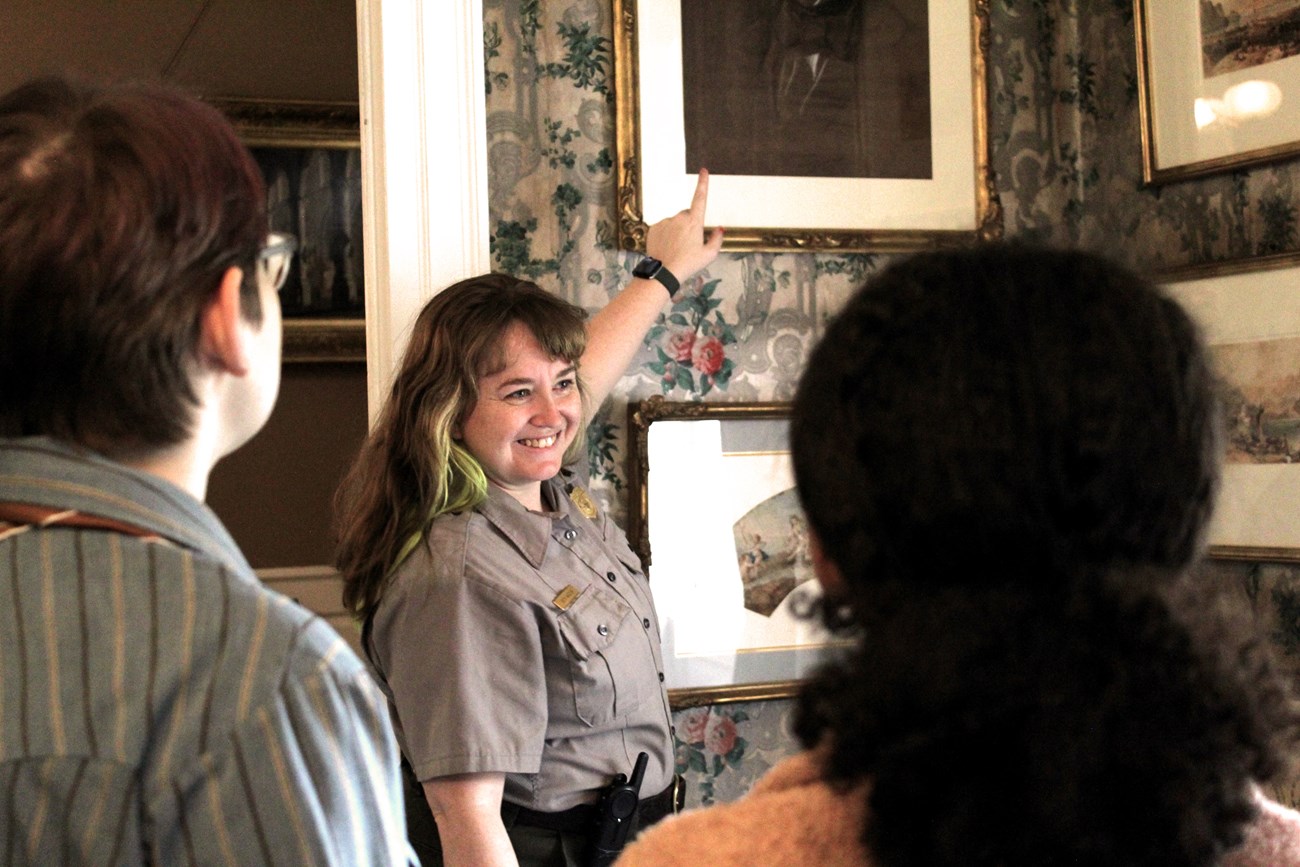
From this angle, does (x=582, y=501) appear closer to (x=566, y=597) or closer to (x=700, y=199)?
(x=566, y=597)

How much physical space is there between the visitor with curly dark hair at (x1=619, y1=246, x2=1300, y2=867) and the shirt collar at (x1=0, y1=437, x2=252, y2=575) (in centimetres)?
45

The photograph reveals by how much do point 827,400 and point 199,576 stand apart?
Answer: 43cm

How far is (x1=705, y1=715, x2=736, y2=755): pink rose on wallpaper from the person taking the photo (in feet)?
7.88

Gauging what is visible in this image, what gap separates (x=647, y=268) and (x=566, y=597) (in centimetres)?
62

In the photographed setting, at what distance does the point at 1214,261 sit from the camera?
2334 mm

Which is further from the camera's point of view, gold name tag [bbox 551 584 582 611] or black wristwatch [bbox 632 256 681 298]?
black wristwatch [bbox 632 256 681 298]

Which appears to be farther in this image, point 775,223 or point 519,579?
point 775,223

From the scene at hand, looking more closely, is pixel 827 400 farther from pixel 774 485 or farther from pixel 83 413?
pixel 774 485

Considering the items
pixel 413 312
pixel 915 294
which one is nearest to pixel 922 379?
pixel 915 294

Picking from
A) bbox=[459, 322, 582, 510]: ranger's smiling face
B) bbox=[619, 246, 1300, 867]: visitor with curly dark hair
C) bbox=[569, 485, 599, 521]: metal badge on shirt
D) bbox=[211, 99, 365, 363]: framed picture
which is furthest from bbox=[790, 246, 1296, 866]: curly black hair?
bbox=[211, 99, 365, 363]: framed picture

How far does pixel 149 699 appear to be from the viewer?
847mm

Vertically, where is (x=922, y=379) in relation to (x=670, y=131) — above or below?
below

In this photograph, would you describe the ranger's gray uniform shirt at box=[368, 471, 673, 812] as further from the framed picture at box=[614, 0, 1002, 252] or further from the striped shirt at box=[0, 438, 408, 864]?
the striped shirt at box=[0, 438, 408, 864]

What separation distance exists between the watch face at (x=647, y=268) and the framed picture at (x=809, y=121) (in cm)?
11
